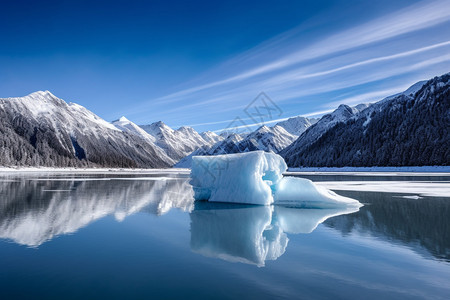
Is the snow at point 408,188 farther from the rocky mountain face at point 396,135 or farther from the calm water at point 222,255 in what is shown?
the rocky mountain face at point 396,135

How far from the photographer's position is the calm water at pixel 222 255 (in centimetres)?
618

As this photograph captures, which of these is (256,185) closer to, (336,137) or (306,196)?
(306,196)

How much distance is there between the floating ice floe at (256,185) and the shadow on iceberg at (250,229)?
890mm

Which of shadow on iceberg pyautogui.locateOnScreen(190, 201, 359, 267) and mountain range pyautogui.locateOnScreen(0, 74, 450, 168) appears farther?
mountain range pyautogui.locateOnScreen(0, 74, 450, 168)

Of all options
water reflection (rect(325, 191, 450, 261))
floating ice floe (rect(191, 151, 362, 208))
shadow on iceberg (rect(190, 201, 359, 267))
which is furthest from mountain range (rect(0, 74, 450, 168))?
shadow on iceberg (rect(190, 201, 359, 267))

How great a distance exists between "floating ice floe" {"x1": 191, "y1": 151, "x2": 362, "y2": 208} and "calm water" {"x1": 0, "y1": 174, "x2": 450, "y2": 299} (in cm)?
328

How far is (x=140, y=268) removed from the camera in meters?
7.41

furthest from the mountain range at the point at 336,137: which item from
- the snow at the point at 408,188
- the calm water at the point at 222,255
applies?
the calm water at the point at 222,255

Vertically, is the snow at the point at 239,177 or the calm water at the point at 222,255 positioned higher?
the snow at the point at 239,177

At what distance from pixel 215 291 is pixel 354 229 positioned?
7.92 m

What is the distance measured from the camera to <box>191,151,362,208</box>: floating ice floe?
60.8ft

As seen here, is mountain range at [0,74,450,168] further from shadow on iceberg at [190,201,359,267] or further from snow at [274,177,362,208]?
shadow on iceberg at [190,201,359,267]

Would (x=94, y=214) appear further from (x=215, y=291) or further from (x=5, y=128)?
(x=5, y=128)

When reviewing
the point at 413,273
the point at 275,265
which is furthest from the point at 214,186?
the point at 413,273
